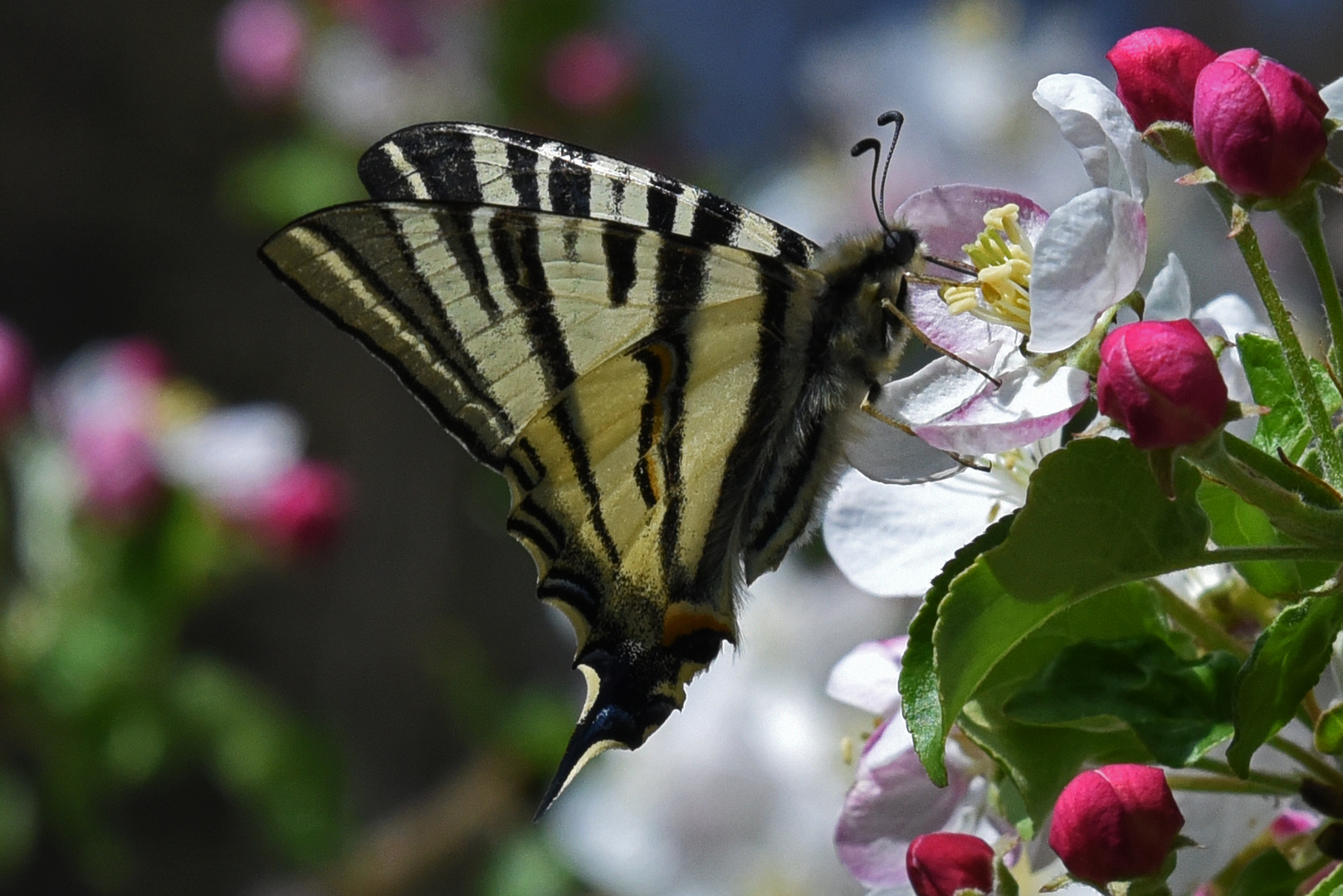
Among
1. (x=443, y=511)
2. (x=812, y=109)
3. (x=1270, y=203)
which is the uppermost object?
(x=1270, y=203)

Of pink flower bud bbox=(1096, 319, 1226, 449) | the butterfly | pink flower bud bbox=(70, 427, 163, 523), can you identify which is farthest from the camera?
pink flower bud bbox=(70, 427, 163, 523)

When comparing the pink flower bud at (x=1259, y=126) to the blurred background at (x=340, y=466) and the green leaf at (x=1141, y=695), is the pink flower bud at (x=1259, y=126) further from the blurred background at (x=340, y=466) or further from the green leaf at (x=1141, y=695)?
the blurred background at (x=340, y=466)

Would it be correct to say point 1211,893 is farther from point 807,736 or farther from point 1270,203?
point 807,736

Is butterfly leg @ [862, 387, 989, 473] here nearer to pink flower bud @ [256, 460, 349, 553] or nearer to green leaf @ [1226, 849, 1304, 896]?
green leaf @ [1226, 849, 1304, 896]

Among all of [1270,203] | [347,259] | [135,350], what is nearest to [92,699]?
[135,350]

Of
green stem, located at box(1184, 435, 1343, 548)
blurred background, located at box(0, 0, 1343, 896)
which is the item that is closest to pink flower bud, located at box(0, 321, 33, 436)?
blurred background, located at box(0, 0, 1343, 896)

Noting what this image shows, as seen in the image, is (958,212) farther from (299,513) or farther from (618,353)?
(299,513)
